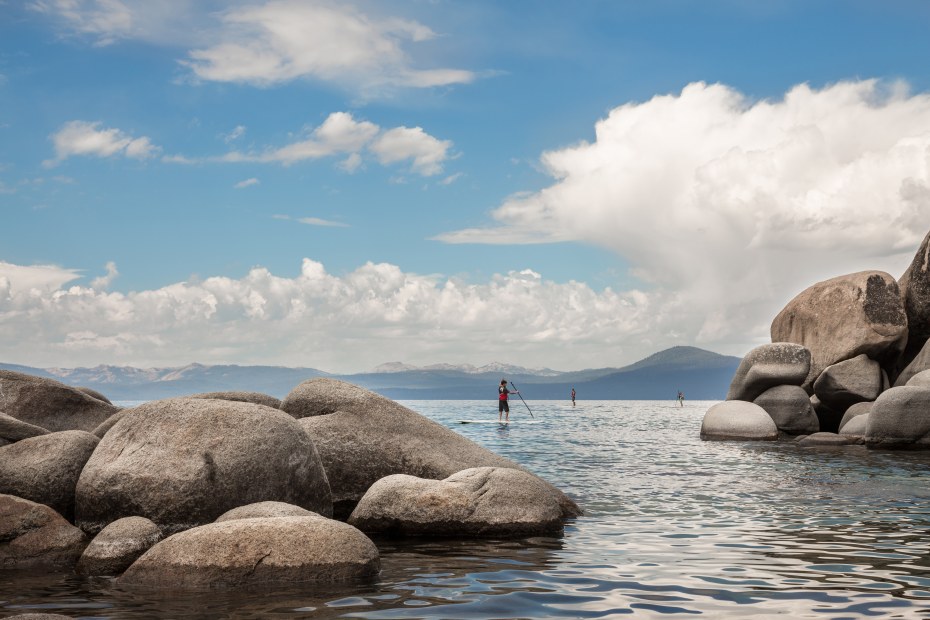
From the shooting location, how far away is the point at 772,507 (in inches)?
646

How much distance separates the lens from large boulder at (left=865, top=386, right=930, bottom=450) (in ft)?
93.3

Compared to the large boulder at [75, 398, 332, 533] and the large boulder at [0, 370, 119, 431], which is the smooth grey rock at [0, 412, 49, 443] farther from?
the large boulder at [0, 370, 119, 431]

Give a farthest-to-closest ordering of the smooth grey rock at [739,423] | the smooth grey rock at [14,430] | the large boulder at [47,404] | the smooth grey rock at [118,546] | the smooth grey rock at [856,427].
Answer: the smooth grey rock at [739,423] < the smooth grey rock at [856,427] < the large boulder at [47,404] < the smooth grey rock at [14,430] < the smooth grey rock at [118,546]

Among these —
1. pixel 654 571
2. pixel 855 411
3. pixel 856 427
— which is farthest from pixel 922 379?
pixel 654 571

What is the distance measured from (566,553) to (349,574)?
10.3 ft

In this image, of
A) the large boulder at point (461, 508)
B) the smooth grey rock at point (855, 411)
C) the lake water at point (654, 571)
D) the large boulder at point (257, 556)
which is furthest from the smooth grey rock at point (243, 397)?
the smooth grey rock at point (855, 411)

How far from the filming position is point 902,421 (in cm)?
2869

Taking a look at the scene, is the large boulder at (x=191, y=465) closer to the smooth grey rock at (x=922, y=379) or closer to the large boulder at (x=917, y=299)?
the smooth grey rock at (x=922, y=379)

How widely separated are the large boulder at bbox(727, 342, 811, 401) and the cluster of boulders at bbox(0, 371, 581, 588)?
24612mm

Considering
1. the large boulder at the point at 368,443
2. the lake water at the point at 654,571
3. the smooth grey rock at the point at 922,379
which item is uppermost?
the smooth grey rock at the point at 922,379

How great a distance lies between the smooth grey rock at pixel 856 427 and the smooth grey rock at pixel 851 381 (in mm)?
4118

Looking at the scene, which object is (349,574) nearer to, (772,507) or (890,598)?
(890,598)

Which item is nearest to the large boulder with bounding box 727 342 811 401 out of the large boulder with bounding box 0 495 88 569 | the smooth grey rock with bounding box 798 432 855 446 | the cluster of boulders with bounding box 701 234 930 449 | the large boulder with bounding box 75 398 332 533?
the cluster of boulders with bounding box 701 234 930 449

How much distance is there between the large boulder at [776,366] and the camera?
37.6 meters
